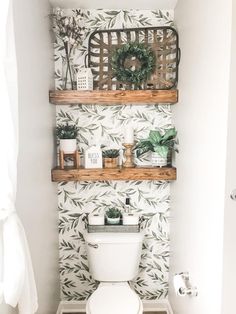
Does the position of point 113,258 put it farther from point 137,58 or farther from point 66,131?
point 137,58

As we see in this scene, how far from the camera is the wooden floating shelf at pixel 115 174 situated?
6.95 ft

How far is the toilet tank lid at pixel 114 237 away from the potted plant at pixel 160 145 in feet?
1.71

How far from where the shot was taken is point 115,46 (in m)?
2.22

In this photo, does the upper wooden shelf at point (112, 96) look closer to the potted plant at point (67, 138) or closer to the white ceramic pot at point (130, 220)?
the potted plant at point (67, 138)

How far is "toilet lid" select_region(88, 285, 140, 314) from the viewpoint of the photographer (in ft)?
5.92
